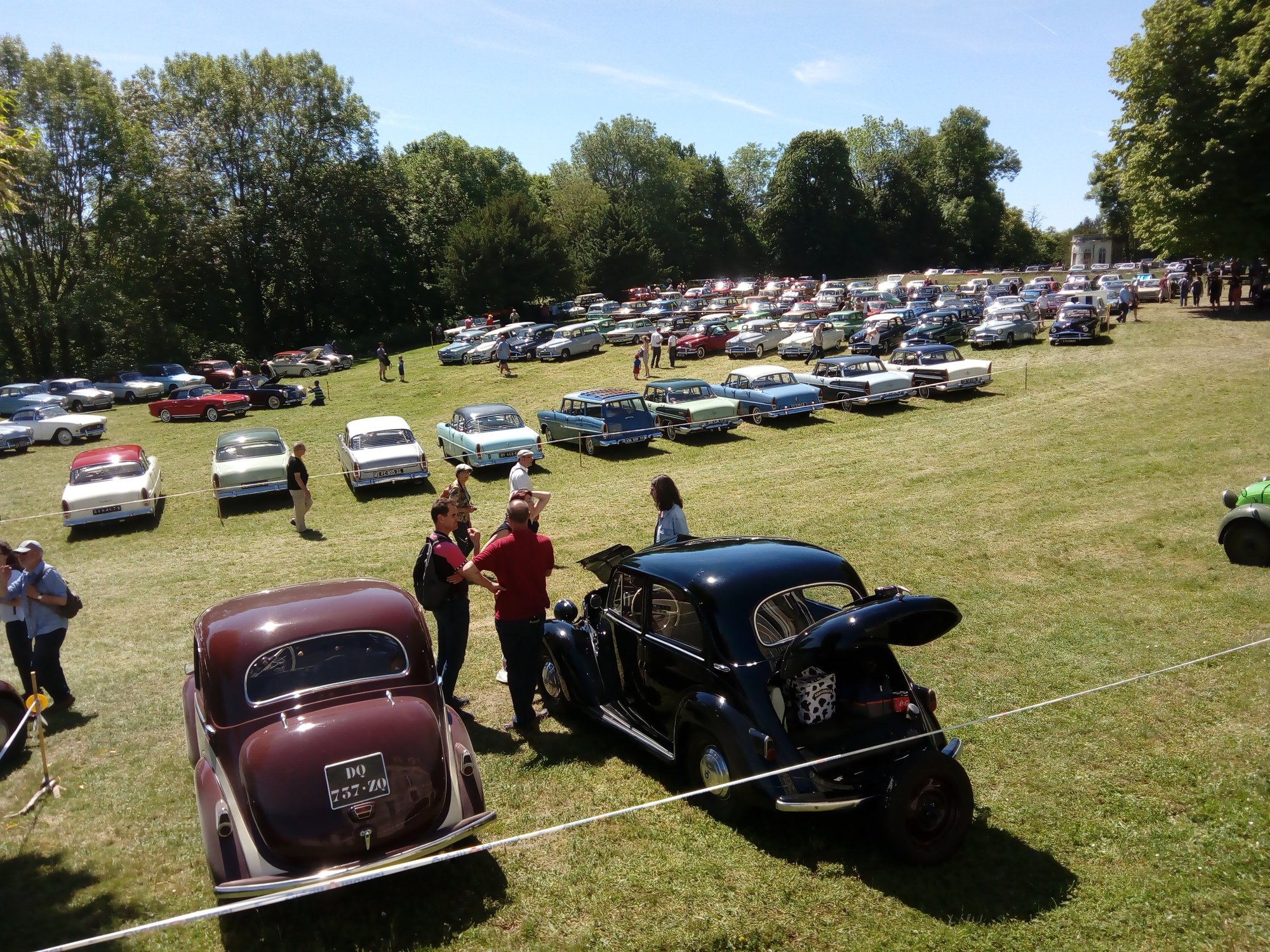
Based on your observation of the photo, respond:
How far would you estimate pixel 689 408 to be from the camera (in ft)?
74.8

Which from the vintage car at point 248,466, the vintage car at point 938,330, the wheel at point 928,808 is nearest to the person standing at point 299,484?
the vintage car at point 248,466

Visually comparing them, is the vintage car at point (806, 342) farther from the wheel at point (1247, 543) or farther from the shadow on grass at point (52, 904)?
the shadow on grass at point (52, 904)

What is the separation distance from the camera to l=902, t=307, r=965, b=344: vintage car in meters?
33.1

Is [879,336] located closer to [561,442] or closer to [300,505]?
[561,442]

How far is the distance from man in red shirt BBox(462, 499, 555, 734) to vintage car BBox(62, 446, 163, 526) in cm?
1325

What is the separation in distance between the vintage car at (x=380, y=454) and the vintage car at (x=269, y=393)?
1488 cm

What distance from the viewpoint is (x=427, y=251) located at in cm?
6316

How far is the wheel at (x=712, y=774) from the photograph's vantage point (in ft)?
18.4

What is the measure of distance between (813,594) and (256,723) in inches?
145

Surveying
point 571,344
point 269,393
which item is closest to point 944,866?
point 269,393

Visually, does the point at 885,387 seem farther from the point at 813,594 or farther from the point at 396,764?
the point at 396,764

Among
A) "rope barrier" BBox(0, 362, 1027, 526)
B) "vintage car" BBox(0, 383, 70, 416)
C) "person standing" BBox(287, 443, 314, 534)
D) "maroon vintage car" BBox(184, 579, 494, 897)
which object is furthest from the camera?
"vintage car" BBox(0, 383, 70, 416)

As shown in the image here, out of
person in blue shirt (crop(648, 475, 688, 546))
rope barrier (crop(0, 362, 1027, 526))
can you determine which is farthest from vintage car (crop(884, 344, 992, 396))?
person in blue shirt (crop(648, 475, 688, 546))

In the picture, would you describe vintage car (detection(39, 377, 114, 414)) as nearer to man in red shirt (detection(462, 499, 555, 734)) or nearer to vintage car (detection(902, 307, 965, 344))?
vintage car (detection(902, 307, 965, 344))
